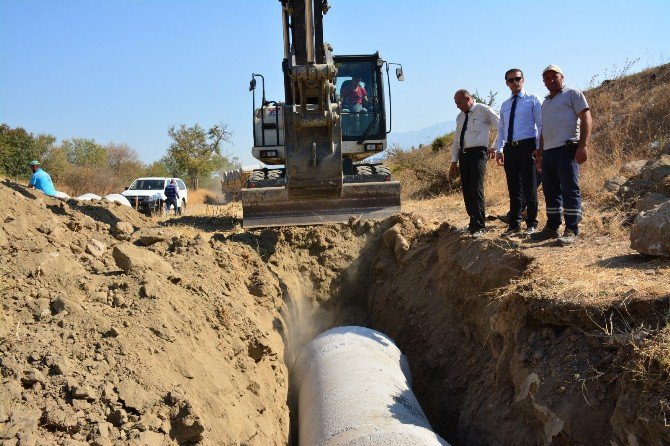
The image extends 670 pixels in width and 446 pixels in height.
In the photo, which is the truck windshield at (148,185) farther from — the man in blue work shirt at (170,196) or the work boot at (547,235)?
the work boot at (547,235)

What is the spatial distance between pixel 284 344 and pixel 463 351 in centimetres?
216

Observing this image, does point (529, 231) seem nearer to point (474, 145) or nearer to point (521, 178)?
point (521, 178)

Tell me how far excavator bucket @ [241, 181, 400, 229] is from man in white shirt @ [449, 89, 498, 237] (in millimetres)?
2309

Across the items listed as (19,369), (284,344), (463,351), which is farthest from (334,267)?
(19,369)

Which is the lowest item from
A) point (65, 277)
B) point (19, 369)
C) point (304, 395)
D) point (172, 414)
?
point (304, 395)

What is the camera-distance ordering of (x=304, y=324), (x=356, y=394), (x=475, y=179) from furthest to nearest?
(x=304, y=324) → (x=475, y=179) → (x=356, y=394)

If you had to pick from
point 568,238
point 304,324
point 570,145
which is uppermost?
point 570,145

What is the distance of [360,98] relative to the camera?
1133 centimetres

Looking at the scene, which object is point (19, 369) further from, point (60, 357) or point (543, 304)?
point (543, 304)

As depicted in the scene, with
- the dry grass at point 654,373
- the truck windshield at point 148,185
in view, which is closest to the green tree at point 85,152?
the truck windshield at point 148,185

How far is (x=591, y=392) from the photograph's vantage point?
162 inches

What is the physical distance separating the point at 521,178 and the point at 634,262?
2043 millimetres

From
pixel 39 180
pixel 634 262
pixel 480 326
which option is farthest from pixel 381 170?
pixel 39 180

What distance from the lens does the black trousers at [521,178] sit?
7.10 m
